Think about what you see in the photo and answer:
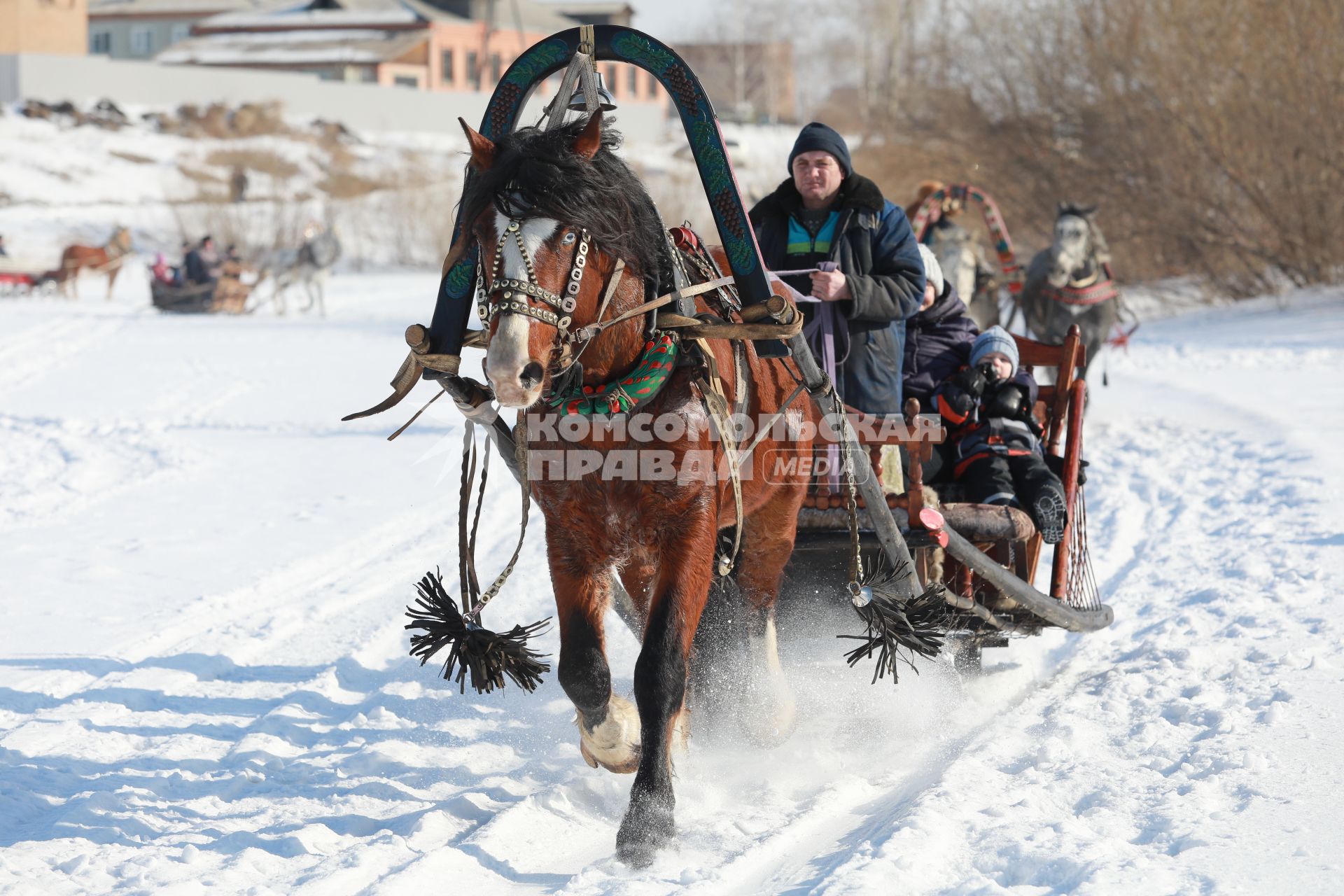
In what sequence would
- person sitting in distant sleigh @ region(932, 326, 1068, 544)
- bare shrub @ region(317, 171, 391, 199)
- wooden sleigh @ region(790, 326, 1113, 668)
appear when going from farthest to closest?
1. bare shrub @ region(317, 171, 391, 199)
2. person sitting in distant sleigh @ region(932, 326, 1068, 544)
3. wooden sleigh @ region(790, 326, 1113, 668)

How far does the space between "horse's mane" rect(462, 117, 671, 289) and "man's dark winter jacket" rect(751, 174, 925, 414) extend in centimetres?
106

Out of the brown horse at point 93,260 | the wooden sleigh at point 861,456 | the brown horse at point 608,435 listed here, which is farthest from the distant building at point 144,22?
the brown horse at point 608,435

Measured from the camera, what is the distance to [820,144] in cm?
465

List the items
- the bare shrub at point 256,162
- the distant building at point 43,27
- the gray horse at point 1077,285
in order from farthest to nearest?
the distant building at point 43,27, the bare shrub at point 256,162, the gray horse at point 1077,285

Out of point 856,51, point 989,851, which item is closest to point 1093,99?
point 989,851

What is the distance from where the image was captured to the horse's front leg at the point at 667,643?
3729mm

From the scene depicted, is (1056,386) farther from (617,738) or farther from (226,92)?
(226,92)

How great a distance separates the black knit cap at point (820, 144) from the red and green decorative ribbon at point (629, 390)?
4.41ft

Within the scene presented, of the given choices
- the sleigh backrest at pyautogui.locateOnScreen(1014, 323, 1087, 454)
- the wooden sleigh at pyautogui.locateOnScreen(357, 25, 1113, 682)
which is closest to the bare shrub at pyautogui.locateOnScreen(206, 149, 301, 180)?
the sleigh backrest at pyautogui.locateOnScreen(1014, 323, 1087, 454)

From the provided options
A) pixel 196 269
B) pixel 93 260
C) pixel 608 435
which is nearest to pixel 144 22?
pixel 93 260

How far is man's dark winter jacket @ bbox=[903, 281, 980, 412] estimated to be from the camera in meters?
5.34

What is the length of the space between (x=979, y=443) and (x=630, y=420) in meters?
1.90

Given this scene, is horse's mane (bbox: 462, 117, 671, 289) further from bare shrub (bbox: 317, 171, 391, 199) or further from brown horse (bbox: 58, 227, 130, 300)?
bare shrub (bbox: 317, 171, 391, 199)

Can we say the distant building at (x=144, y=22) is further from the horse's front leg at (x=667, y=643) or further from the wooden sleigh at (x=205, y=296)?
the horse's front leg at (x=667, y=643)
